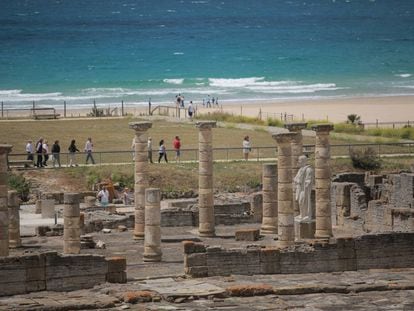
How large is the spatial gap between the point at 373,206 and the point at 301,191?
4.67 m

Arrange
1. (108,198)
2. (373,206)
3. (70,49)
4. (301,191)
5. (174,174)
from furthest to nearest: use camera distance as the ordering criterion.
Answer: (70,49), (174,174), (108,198), (373,206), (301,191)

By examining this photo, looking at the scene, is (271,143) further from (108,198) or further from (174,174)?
(108,198)

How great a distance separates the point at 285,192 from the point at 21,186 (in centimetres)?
1654

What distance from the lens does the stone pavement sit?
4472 centimetres

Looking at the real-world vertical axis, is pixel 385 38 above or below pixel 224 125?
above

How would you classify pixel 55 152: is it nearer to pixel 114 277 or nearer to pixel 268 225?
pixel 268 225

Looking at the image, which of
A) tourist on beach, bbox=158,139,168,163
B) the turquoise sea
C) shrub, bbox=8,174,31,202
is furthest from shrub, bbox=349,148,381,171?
the turquoise sea

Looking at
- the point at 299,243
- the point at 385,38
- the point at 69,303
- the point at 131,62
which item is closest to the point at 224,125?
the point at 299,243

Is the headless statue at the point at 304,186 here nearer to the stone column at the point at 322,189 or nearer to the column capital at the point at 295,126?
the stone column at the point at 322,189

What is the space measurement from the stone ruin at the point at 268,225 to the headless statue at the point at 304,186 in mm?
286

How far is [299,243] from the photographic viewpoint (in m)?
50.9

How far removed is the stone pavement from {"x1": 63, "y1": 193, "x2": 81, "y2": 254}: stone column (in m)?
1.78

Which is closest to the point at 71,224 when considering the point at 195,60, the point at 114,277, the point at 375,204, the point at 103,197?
the point at 114,277

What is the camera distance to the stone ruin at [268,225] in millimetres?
47562
